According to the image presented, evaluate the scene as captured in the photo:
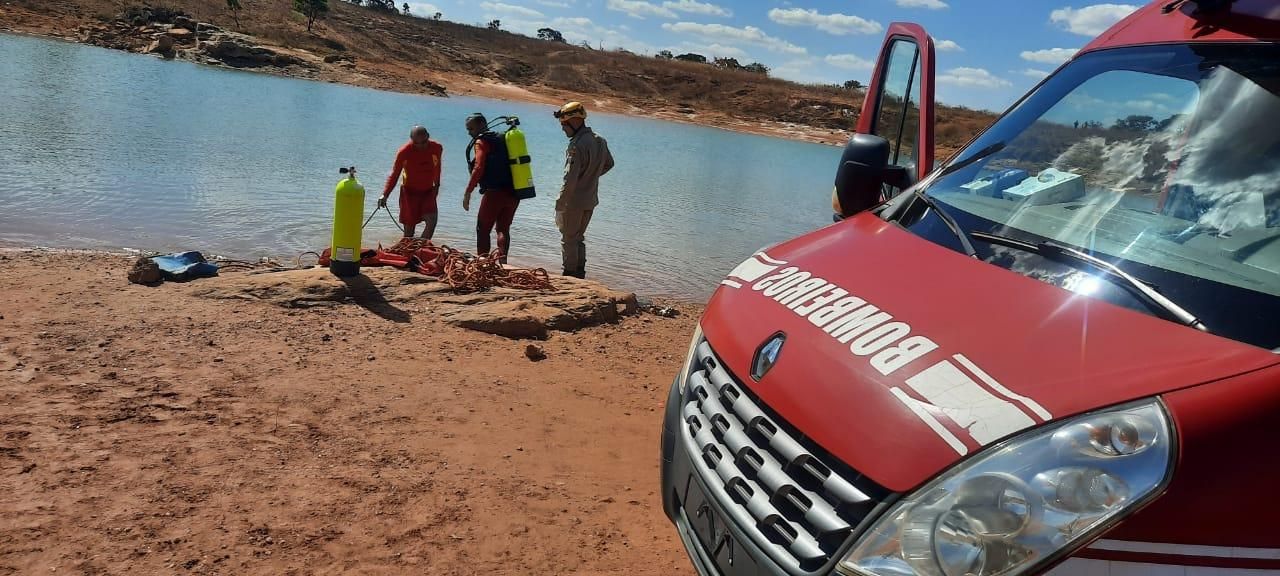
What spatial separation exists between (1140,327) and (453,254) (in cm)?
690

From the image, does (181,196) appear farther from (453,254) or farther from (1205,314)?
(1205,314)

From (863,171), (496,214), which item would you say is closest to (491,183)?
(496,214)

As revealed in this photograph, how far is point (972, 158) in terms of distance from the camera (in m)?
3.15

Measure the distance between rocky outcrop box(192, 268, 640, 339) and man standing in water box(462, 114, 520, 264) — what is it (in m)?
1.55

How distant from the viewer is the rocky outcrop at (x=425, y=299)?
269 inches

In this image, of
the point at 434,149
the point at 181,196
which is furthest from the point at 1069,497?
the point at 181,196

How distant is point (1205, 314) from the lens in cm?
190

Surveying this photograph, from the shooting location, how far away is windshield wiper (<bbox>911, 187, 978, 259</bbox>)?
8.21 ft

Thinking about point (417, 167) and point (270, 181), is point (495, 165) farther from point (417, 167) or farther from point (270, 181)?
point (270, 181)

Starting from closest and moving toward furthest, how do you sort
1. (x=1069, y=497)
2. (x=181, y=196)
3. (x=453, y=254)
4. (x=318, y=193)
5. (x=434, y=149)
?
(x=1069, y=497) → (x=453, y=254) → (x=434, y=149) → (x=181, y=196) → (x=318, y=193)

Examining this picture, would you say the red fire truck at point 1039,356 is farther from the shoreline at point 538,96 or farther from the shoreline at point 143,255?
the shoreline at point 538,96

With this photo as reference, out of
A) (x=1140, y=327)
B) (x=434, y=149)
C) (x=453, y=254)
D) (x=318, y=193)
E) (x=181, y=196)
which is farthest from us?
(x=318, y=193)

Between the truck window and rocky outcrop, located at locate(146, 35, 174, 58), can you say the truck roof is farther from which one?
rocky outcrop, located at locate(146, 35, 174, 58)

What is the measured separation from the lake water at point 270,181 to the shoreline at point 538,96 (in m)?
14.0
